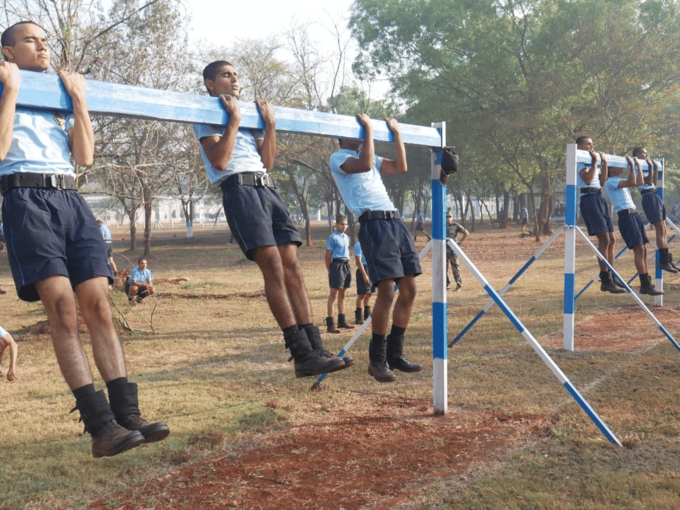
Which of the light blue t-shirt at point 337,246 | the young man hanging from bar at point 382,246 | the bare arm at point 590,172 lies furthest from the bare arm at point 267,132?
the light blue t-shirt at point 337,246

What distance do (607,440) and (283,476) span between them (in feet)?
8.15

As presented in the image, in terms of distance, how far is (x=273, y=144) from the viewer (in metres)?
3.89

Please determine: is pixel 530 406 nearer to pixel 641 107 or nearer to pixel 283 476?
pixel 283 476

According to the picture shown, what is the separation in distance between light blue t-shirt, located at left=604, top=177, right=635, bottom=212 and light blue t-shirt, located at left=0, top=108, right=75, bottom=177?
8.05m

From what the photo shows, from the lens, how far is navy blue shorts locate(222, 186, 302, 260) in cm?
366

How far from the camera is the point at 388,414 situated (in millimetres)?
5879

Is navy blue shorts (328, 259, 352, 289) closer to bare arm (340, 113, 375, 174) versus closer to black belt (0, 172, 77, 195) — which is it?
bare arm (340, 113, 375, 174)

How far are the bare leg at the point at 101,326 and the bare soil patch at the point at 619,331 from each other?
6632 mm

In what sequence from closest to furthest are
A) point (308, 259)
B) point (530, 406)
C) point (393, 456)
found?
1. point (393, 456)
2. point (530, 406)
3. point (308, 259)

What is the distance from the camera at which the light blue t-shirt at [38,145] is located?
2904 millimetres

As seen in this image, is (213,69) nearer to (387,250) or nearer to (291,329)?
(291,329)

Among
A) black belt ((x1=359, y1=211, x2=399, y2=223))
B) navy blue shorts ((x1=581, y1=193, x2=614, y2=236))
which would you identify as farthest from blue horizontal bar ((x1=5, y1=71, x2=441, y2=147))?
navy blue shorts ((x1=581, y1=193, x2=614, y2=236))

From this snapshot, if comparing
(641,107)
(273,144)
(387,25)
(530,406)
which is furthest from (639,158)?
(387,25)

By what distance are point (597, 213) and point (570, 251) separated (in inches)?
40.7
